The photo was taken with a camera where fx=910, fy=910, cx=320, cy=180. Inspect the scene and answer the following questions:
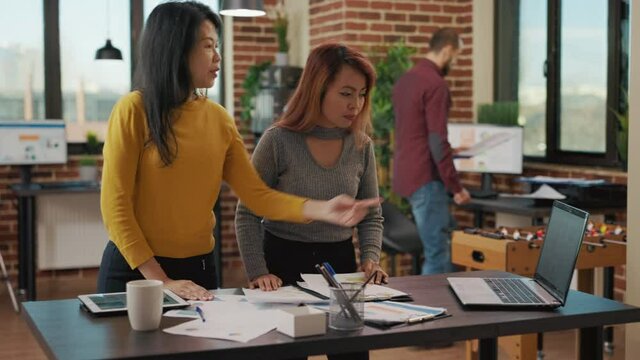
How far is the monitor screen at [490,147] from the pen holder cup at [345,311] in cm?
381

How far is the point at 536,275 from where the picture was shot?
2650mm

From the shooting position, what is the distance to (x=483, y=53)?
6621 mm

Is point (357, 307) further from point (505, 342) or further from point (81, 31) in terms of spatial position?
point (81, 31)

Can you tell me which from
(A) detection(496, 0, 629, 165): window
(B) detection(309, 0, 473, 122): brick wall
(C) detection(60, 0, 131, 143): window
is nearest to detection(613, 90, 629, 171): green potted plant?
(A) detection(496, 0, 629, 165): window

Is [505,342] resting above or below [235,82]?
below

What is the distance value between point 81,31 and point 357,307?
18.1 feet

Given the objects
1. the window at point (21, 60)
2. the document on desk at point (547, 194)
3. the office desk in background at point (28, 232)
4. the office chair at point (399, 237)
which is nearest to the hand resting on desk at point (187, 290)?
the office chair at point (399, 237)

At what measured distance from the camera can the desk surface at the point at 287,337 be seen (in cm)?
192

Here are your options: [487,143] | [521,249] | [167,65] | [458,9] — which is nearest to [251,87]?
[458,9]

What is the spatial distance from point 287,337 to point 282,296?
40 cm

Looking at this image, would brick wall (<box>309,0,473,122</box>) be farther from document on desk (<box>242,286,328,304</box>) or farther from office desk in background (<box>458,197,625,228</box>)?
document on desk (<box>242,286,328,304</box>)

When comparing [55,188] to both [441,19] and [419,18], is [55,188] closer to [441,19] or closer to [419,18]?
[419,18]

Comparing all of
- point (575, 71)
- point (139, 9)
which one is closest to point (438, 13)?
point (575, 71)

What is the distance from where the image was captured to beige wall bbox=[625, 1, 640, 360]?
2.89m
